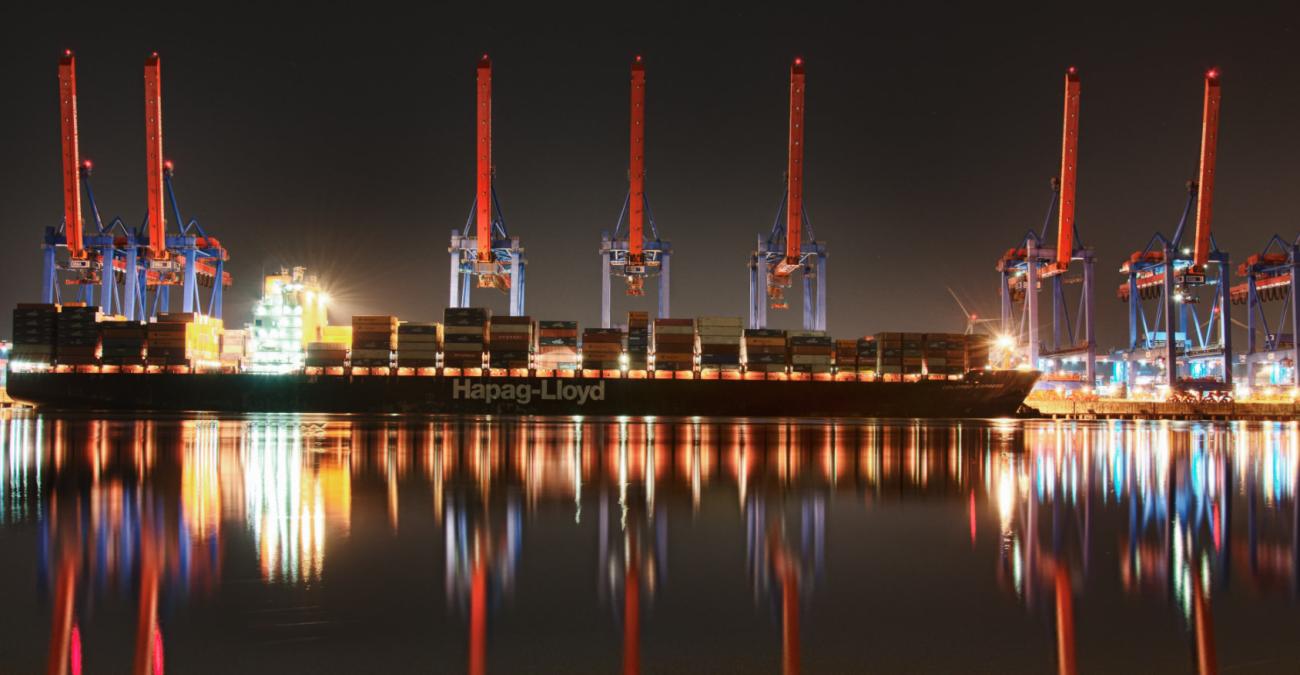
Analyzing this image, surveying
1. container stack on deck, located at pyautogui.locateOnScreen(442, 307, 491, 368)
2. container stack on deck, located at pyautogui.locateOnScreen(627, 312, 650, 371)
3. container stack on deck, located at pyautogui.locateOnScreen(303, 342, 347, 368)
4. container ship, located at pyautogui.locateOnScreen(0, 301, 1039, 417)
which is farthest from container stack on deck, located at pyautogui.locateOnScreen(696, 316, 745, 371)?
container stack on deck, located at pyautogui.locateOnScreen(303, 342, 347, 368)

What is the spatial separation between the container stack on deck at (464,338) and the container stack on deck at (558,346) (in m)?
3.14

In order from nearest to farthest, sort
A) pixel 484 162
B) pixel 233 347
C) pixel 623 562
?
1. pixel 623 562
2. pixel 484 162
3. pixel 233 347

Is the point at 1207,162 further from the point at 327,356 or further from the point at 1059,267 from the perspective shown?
the point at 327,356

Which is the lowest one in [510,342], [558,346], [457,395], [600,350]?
[457,395]

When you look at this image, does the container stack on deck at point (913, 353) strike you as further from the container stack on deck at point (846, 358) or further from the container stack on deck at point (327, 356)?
the container stack on deck at point (327, 356)

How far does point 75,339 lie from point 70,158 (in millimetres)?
14523

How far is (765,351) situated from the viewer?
4481cm

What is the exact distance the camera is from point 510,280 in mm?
53125

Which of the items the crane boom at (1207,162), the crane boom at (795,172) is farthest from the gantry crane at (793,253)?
the crane boom at (1207,162)

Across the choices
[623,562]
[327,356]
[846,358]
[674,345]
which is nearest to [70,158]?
[327,356]

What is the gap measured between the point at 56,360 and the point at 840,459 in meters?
44.2

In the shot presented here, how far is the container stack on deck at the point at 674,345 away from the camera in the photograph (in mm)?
44281

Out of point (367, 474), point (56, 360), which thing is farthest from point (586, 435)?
point (56, 360)

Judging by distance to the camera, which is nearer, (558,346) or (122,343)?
(122,343)
